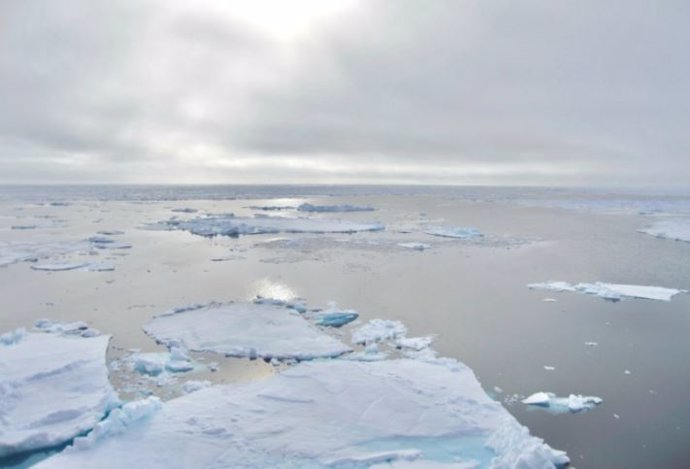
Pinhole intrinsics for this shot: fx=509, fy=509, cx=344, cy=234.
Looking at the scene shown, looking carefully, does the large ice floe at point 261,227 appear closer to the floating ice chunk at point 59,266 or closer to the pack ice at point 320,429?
the floating ice chunk at point 59,266

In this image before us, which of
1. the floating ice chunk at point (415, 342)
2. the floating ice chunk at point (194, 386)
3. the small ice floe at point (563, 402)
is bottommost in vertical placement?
the small ice floe at point (563, 402)

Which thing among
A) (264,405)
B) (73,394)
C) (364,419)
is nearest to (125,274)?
(73,394)

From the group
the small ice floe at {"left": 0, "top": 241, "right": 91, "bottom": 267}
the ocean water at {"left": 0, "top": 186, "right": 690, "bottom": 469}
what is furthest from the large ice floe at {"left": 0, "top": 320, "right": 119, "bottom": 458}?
the small ice floe at {"left": 0, "top": 241, "right": 91, "bottom": 267}

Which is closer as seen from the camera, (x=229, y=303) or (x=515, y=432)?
(x=515, y=432)

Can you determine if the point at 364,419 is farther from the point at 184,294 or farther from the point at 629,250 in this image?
the point at 629,250

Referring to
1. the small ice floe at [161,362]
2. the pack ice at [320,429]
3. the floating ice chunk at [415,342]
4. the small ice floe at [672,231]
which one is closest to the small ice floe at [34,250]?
the small ice floe at [161,362]

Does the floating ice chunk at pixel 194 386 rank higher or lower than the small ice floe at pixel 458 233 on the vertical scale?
lower

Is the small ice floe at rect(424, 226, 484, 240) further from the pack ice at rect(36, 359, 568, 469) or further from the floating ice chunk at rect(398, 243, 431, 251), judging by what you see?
the pack ice at rect(36, 359, 568, 469)
